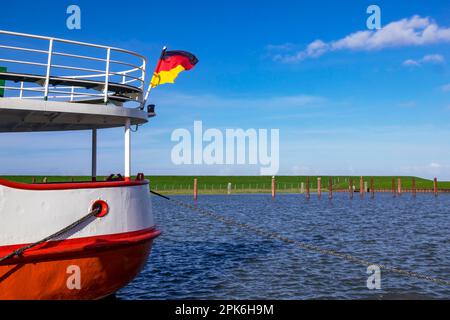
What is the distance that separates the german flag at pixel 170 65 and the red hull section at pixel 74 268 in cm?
361

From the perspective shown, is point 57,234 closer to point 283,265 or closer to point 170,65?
point 170,65

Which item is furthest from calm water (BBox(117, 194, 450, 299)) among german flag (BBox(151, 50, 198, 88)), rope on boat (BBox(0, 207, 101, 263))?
german flag (BBox(151, 50, 198, 88))

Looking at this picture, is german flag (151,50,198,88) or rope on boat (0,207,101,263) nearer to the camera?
rope on boat (0,207,101,263)

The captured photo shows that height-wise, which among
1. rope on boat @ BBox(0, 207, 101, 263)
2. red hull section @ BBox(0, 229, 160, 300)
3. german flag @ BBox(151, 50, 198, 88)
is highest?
german flag @ BBox(151, 50, 198, 88)

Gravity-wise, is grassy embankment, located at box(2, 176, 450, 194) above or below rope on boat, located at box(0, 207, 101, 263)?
above

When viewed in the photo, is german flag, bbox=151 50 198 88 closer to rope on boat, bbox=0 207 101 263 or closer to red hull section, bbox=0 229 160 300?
rope on boat, bbox=0 207 101 263

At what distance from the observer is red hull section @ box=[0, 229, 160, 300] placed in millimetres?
8914

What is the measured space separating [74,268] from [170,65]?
5.06 m

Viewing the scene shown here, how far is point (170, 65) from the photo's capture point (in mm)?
11672

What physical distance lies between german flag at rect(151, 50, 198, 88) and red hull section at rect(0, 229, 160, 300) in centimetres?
361

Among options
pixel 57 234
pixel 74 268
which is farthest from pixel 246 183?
pixel 57 234
